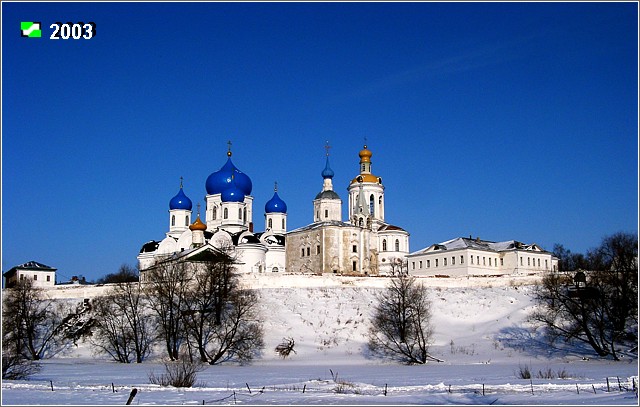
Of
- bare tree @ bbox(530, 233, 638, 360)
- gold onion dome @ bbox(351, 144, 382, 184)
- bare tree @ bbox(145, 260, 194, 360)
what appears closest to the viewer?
bare tree @ bbox(530, 233, 638, 360)

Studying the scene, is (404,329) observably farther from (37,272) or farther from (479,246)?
(37,272)

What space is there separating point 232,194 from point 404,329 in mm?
31943

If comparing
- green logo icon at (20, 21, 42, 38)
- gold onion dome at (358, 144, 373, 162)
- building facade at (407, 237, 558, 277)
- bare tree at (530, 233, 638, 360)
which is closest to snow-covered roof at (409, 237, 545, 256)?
building facade at (407, 237, 558, 277)

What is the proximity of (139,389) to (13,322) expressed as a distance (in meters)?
23.0

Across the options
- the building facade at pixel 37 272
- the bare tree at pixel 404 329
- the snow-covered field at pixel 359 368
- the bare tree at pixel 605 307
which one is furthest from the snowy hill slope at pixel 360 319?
the building facade at pixel 37 272

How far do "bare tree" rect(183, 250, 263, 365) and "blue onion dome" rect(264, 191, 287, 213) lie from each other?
83.5 feet

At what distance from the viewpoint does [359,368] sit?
3212cm

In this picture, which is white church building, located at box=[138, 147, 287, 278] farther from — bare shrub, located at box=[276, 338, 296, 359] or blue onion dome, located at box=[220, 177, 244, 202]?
bare shrub, located at box=[276, 338, 296, 359]

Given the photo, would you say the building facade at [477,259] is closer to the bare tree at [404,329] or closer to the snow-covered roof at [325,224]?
the snow-covered roof at [325,224]

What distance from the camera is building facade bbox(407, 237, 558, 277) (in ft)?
200

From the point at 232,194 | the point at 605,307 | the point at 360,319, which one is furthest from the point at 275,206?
the point at 605,307

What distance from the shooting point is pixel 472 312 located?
44125 mm

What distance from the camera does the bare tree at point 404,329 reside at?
35.7 m

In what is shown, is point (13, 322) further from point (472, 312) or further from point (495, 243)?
point (495, 243)
